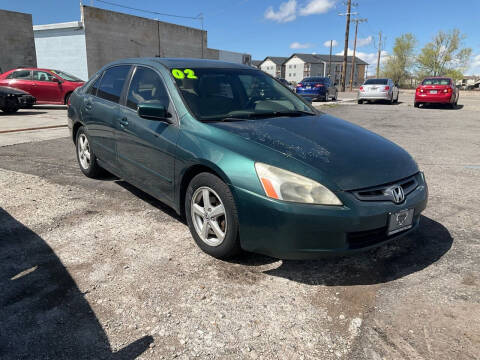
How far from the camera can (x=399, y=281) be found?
8.88 ft

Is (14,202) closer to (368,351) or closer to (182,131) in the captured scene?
(182,131)

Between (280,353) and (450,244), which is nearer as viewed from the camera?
(280,353)

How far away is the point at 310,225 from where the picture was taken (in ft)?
7.82

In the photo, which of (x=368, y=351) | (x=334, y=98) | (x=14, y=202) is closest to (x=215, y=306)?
(x=368, y=351)

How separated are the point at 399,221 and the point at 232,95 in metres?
1.90

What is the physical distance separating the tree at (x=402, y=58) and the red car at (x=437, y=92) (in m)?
67.7

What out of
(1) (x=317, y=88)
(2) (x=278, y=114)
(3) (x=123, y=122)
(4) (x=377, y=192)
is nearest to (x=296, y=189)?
(4) (x=377, y=192)

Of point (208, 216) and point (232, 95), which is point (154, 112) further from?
point (208, 216)

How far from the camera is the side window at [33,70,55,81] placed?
14.4m

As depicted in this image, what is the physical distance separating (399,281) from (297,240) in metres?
0.90

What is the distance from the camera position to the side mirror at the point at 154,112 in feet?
10.4

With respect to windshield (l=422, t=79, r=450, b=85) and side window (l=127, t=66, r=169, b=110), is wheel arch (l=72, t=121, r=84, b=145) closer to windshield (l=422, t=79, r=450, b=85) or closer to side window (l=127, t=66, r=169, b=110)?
side window (l=127, t=66, r=169, b=110)

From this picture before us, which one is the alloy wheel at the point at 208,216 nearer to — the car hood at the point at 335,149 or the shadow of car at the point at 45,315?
the car hood at the point at 335,149

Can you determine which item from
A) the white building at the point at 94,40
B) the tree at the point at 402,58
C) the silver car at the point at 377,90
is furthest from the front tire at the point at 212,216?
the tree at the point at 402,58
